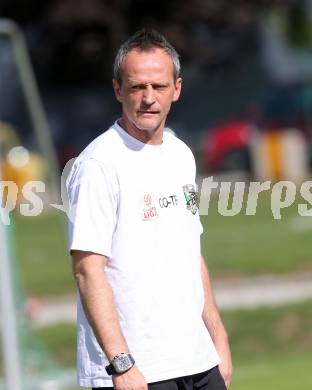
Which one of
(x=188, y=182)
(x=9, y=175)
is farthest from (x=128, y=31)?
(x=188, y=182)

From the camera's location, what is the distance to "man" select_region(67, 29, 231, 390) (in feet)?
14.0

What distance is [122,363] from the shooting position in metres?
4.20

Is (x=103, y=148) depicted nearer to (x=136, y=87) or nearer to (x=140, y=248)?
(x=136, y=87)

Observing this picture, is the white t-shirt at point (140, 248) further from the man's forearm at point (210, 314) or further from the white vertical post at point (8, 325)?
the white vertical post at point (8, 325)

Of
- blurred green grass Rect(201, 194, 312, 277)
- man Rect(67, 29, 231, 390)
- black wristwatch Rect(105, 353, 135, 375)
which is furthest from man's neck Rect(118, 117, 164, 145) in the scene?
blurred green grass Rect(201, 194, 312, 277)

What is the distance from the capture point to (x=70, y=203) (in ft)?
14.4

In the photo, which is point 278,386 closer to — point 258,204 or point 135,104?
point 135,104

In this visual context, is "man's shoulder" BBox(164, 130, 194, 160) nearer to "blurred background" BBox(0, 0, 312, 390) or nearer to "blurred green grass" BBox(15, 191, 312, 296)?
"blurred background" BBox(0, 0, 312, 390)

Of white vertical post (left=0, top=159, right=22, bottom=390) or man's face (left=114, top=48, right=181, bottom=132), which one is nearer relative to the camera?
man's face (left=114, top=48, right=181, bottom=132)

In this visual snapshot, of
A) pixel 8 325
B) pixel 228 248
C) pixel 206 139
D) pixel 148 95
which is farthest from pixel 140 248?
pixel 206 139

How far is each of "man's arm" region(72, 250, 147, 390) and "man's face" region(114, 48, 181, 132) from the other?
1.62 feet

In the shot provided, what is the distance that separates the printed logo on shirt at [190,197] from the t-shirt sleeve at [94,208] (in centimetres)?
29

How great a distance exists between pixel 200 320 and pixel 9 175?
735 inches

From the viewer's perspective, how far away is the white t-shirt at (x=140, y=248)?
4.30m
